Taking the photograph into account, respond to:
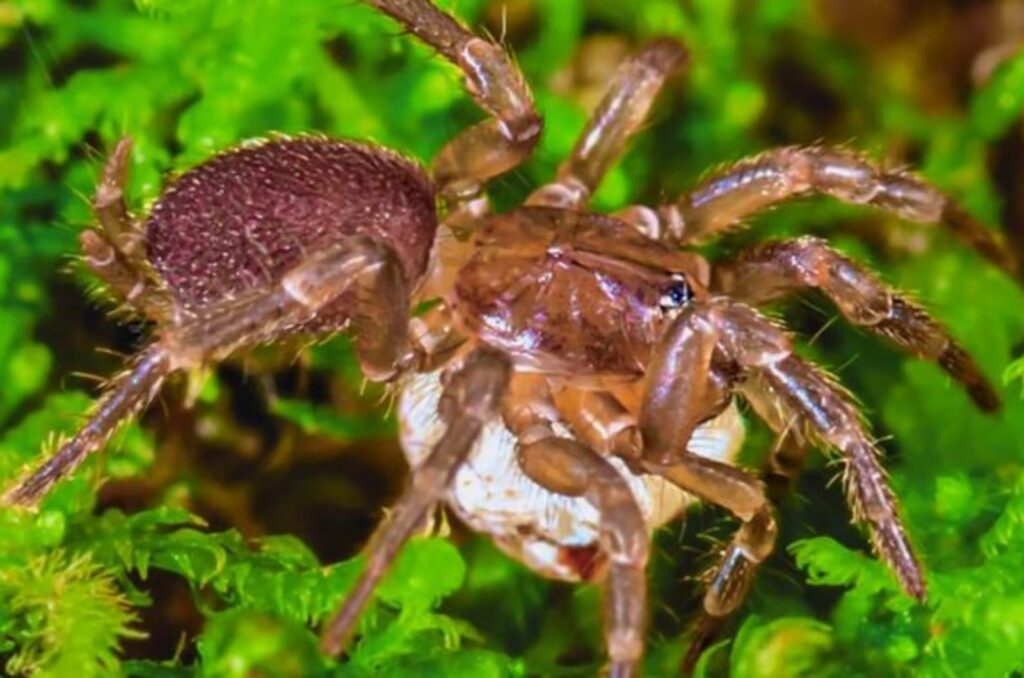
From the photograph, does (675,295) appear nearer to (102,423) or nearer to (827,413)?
(827,413)

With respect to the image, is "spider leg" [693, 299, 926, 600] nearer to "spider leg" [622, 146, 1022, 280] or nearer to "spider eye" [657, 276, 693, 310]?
"spider eye" [657, 276, 693, 310]

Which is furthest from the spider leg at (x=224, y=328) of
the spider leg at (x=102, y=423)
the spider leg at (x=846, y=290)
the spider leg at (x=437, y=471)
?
the spider leg at (x=846, y=290)

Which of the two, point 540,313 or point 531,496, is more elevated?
point 540,313

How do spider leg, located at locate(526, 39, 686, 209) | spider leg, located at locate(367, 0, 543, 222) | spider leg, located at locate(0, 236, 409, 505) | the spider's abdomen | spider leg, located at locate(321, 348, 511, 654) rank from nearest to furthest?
spider leg, located at locate(321, 348, 511, 654) < spider leg, located at locate(0, 236, 409, 505) < the spider's abdomen < spider leg, located at locate(367, 0, 543, 222) < spider leg, located at locate(526, 39, 686, 209)

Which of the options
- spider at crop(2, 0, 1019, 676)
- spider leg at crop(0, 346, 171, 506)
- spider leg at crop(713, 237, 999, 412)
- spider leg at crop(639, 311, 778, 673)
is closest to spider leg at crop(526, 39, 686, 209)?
spider at crop(2, 0, 1019, 676)

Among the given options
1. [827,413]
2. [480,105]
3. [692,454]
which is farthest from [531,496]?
[480,105]

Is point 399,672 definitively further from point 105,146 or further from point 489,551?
point 105,146

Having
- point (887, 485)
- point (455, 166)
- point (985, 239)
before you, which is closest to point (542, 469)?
point (887, 485)
